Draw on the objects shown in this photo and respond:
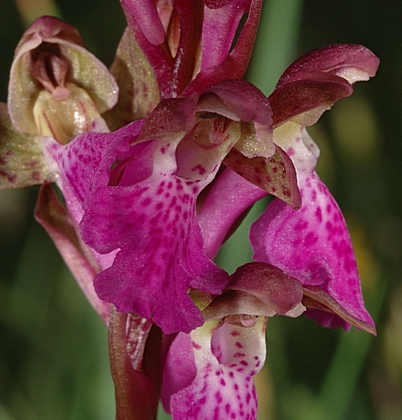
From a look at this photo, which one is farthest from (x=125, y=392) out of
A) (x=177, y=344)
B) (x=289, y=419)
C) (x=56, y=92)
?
(x=289, y=419)

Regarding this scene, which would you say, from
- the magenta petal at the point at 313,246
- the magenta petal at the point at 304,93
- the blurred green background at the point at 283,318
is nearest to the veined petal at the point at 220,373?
the magenta petal at the point at 313,246

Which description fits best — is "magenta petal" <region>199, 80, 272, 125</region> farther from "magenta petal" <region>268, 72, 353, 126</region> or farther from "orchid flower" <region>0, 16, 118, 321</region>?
"orchid flower" <region>0, 16, 118, 321</region>

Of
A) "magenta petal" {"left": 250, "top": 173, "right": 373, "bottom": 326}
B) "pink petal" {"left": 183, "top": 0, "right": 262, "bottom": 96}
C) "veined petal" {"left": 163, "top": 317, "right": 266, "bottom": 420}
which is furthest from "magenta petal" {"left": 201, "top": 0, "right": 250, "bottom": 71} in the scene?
"veined petal" {"left": 163, "top": 317, "right": 266, "bottom": 420}

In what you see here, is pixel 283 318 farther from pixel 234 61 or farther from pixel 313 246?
pixel 234 61

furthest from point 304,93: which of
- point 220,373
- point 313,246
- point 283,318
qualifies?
point 283,318

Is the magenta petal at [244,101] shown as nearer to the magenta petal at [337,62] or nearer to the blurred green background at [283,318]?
the magenta petal at [337,62]

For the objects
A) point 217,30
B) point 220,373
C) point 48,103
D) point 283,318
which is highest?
point 217,30

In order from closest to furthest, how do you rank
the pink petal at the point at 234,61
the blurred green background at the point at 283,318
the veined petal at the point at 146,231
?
1. the veined petal at the point at 146,231
2. the pink petal at the point at 234,61
3. the blurred green background at the point at 283,318
